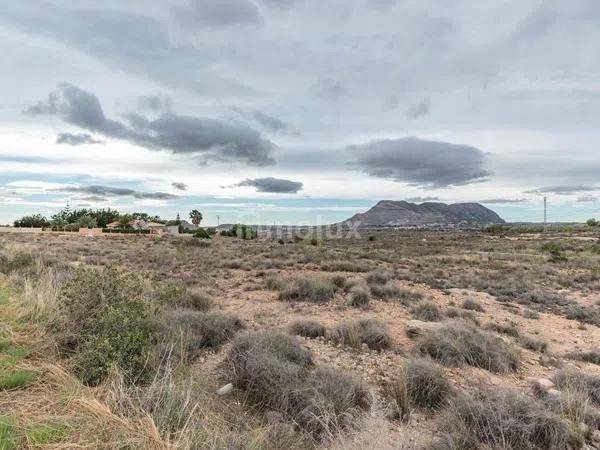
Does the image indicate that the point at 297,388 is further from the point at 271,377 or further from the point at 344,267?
the point at 344,267

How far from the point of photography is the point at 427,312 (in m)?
Result: 9.52

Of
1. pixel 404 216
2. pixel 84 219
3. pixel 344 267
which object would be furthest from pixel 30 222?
pixel 404 216

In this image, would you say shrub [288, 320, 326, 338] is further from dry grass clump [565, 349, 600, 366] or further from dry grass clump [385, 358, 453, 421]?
dry grass clump [565, 349, 600, 366]

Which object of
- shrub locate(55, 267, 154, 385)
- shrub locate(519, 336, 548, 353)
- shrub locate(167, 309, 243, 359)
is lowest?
shrub locate(519, 336, 548, 353)

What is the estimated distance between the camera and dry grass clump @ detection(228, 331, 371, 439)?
4176mm

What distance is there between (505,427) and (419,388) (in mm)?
1267

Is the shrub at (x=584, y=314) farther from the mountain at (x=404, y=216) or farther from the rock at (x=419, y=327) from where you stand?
the mountain at (x=404, y=216)

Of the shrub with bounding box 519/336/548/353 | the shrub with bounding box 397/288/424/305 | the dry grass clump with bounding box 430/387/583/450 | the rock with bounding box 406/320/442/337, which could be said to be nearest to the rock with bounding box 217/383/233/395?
the dry grass clump with bounding box 430/387/583/450

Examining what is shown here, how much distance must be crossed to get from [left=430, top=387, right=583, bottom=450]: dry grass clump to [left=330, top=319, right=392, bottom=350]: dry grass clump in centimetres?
264

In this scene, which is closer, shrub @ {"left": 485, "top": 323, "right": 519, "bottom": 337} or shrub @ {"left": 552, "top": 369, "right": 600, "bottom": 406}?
shrub @ {"left": 552, "top": 369, "right": 600, "bottom": 406}

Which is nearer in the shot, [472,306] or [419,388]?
[419,388]

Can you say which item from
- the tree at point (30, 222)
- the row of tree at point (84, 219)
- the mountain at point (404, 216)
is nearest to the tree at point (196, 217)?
the row of tree at point (84, 219)

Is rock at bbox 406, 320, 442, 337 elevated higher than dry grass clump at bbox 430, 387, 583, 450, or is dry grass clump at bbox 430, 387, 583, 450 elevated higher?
dry grass clump at bbox 430, 387, 583, 450

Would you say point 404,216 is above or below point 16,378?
above
